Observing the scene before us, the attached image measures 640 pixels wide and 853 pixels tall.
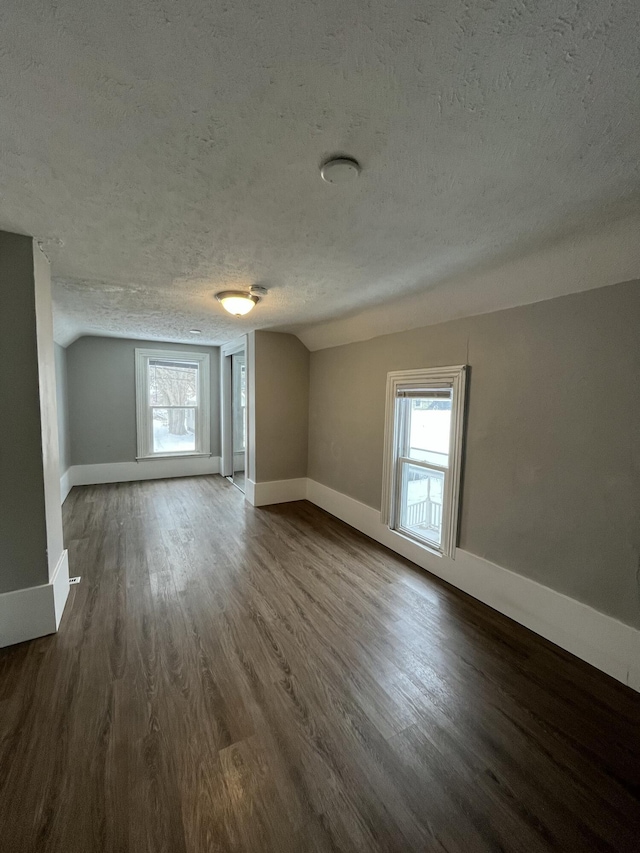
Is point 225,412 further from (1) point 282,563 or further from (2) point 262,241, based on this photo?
(2) point 262,241

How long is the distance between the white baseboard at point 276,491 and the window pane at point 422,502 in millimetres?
1889

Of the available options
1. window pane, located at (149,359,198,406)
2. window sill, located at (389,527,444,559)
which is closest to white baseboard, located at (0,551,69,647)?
window sill, located at (389,527,444,559)

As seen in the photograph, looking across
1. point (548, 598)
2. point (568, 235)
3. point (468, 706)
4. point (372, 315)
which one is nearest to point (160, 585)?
point (468, 706)

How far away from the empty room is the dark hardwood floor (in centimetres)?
1

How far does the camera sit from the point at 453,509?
2.72m

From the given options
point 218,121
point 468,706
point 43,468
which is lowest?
point 468,706

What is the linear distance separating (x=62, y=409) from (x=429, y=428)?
483cm

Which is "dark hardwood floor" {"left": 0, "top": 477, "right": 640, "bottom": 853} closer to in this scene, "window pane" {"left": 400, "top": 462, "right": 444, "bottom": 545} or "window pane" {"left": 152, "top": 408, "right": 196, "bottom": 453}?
"window pane" {"left": 400, "top": 462, "right": 444, "bottom": 545}

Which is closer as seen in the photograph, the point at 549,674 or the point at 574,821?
the point at 574,821

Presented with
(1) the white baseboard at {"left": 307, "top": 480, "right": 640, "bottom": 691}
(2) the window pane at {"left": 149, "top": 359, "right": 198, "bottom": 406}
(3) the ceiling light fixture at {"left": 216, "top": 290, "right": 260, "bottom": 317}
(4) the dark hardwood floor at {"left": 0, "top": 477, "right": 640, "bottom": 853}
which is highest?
(3) the ceiling light fixture at {"left": 216, "top": 290, "right": 260, "bottom": 317}

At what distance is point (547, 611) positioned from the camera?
2.15 metres

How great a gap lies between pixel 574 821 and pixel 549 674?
750 millimetres

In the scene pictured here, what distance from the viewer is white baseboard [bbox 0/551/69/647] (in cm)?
198

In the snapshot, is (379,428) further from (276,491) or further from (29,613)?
(29,613)
